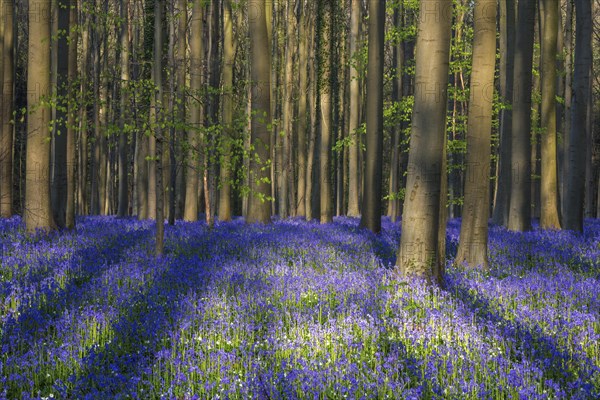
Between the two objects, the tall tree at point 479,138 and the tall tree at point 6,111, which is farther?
the tall tree at point 6,111

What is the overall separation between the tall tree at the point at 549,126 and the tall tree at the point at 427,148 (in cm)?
989

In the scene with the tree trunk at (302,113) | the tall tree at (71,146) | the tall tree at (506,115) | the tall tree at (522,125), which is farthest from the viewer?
the tree trunk at (302,113)

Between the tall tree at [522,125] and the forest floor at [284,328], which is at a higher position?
the tall tree at [522,125]

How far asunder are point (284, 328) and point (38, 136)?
849cm

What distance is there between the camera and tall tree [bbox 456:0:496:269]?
1056cm

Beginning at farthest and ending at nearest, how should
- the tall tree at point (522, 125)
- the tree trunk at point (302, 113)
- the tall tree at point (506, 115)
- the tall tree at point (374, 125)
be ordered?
1. the tree trunk at point (302, 113)
2. the tall tree at point (506, 115)
3. the tall tree at point (374, 125)
4. the tall tree at point (522, 125)

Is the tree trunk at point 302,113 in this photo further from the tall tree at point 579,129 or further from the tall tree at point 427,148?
the tall tree at point 427,148

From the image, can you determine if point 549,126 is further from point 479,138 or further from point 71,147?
point 71,147

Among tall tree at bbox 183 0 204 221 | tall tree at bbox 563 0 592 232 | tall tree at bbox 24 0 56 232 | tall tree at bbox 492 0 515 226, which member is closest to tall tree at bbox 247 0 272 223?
tall tree at bbox 183 0 204 221

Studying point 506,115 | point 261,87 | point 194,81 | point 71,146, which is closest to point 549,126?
point 506,115

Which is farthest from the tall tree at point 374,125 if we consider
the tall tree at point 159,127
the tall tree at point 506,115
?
the tall tree at point 159,127

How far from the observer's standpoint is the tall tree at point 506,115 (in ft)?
60.0

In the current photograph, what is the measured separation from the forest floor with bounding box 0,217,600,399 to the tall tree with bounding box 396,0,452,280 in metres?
0.59

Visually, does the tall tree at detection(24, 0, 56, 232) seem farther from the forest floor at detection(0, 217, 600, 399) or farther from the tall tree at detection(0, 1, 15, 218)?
the tall tree at detection(0, 1, 15, 218)
